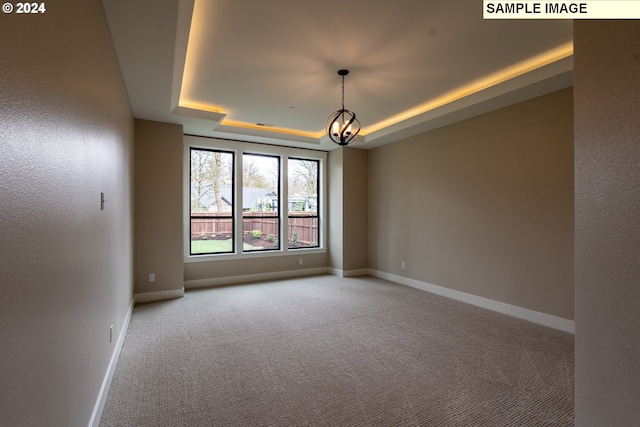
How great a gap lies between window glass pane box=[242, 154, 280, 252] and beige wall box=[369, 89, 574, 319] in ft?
7.64

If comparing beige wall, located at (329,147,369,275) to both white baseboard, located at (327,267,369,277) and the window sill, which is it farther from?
the window sill

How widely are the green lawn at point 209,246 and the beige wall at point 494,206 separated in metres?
3.12

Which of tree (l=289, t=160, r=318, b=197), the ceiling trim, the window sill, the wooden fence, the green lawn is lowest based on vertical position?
the window sill

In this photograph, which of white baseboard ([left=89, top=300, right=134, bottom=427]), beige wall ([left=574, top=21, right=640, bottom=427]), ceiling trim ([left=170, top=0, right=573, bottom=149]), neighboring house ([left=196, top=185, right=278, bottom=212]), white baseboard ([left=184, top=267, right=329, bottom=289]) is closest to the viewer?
beige wall ([left=574, top=21, right=640, bottom=427])

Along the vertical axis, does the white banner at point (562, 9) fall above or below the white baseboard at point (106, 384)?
above

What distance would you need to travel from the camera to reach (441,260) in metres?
4.71

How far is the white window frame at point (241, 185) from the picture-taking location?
514 centimetres

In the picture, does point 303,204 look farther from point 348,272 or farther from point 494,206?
point 494,206

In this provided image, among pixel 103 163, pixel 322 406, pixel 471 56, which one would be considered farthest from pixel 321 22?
pixel 322 406

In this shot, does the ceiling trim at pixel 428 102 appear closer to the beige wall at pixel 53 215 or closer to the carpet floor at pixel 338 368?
the beige wall at pixel 53 215

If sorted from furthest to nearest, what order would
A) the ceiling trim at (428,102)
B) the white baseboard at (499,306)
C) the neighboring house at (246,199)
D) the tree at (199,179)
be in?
1. the neighboring house at (246,199)
2. the tree at (199,179)
3. the white baseboard at (499,306)
4. the ceiling trim at (428,102)

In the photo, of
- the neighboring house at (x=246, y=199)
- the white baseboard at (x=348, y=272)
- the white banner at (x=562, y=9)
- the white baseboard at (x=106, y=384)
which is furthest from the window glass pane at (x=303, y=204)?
the white banner at (x=562, y=9)

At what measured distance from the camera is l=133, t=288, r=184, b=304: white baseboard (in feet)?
14.0

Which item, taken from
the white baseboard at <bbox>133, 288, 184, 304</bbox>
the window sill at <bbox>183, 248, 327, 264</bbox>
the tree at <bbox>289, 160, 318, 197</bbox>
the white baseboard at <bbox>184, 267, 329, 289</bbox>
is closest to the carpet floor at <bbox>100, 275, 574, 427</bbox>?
the white baseboard at <bbox>133, 288, 184, 304</bbox>
